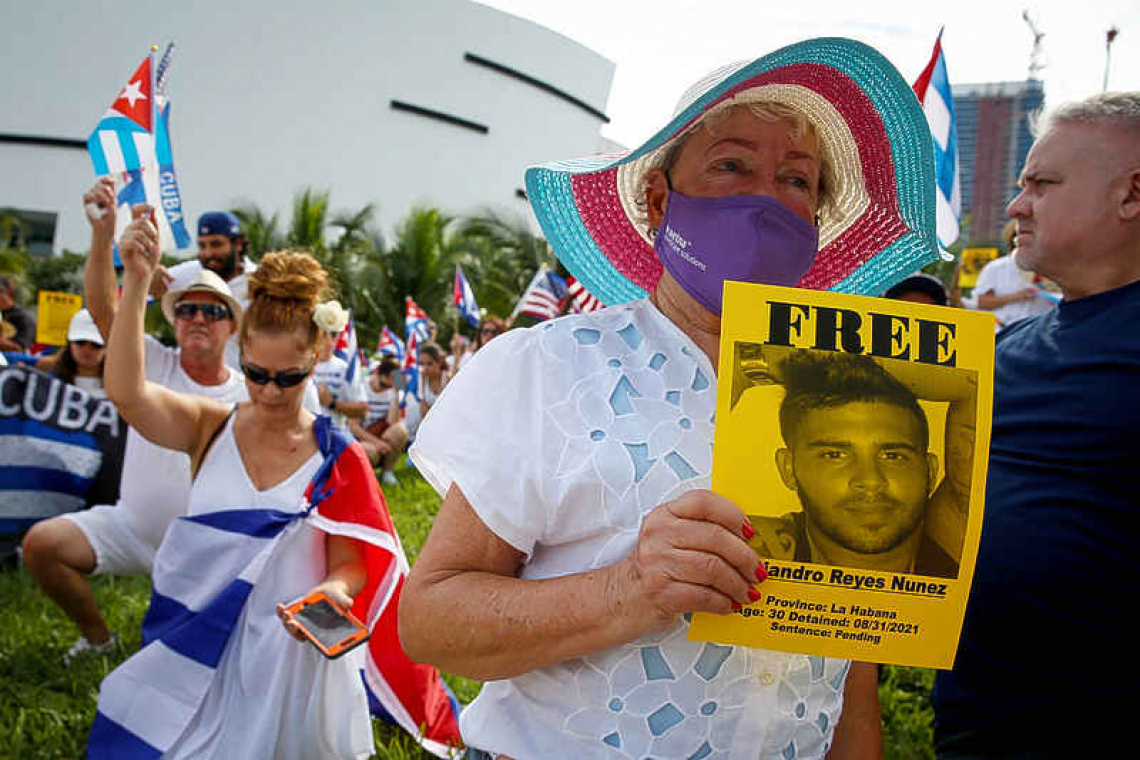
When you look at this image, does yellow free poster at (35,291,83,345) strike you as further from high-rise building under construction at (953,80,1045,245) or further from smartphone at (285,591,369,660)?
high-rise building under construction at (953,80,1045,245)

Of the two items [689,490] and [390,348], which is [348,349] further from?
[689,490]

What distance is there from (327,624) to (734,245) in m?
2.09

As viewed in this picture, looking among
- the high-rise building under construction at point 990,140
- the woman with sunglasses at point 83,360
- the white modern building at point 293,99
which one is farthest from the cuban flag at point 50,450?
the white modern building at point 293,99

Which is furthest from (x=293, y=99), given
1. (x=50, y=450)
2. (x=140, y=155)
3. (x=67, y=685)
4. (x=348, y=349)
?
(x=67, y=685)

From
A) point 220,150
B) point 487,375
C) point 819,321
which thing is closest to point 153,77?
point 487,375

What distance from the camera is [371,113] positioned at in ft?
150

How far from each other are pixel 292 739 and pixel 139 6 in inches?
1849

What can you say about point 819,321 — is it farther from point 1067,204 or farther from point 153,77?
point 153,77

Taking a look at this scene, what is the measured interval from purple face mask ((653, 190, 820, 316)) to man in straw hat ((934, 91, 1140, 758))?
2.74 ft

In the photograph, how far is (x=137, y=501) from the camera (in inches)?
167

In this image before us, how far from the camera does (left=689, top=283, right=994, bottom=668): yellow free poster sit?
3.55ft

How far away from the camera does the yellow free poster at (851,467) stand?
3.55 feet

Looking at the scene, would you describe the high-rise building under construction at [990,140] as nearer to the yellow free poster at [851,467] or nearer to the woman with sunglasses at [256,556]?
the woman with sunglasses at [256,556]

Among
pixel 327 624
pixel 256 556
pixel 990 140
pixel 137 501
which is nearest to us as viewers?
pixel 327 624
